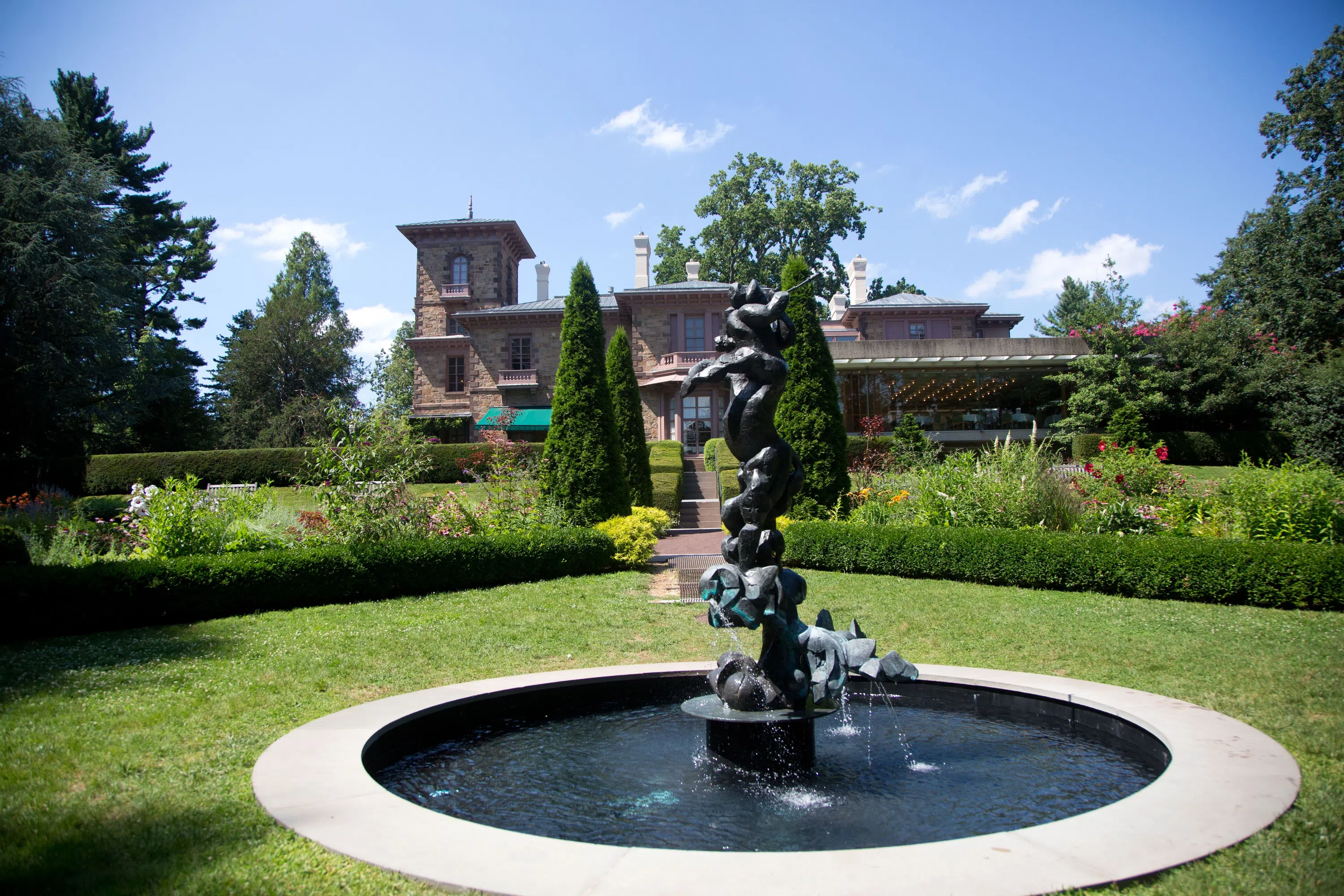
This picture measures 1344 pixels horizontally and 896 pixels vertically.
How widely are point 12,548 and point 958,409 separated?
31.0 m

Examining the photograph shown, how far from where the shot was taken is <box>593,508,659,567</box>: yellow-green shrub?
14.7 meters

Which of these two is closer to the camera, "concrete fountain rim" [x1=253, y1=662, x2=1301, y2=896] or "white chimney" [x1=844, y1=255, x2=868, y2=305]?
"concrete fountain rim" [x1=253, y1=662, x2=1301, y2=896]

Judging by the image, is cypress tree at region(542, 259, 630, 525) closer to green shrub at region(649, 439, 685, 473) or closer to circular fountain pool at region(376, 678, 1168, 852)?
green shrub at region(649, 439, 685, 473)

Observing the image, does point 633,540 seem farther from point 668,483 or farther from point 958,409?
point 958,409

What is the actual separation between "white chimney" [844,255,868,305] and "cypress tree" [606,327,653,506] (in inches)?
987

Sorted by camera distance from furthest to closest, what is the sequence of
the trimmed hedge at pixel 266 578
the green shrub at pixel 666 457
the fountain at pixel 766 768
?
the green shrub at pixel 666 457 < the trimmed hedge at pixel 266 578 < the fountain at pixel 766 768

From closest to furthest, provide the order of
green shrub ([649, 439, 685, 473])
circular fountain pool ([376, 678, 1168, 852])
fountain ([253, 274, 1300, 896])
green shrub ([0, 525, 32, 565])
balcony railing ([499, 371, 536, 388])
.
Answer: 1. fountain ([253, 274, 1300, 896])
2. circular fountain pool ([376, 678, 1168, 852])
3. green shrub ([0, 525, 32, 565])
4. green shrub ([649, 439, 685, 473])
5. balcony railing ([499, 371, 536, 388])

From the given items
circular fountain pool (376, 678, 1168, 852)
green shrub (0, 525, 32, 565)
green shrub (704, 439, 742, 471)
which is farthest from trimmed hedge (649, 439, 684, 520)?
circular fountain pool (376, 678, 1168, 852)

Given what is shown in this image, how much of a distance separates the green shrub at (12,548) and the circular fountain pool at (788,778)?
809 centimetres

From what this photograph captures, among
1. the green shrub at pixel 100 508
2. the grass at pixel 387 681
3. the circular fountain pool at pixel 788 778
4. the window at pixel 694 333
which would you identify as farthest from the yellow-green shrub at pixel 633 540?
the window at pixel 694 333

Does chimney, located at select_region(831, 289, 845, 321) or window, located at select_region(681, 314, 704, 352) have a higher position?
chimney, located at select_region(831, 289, 845, 321)

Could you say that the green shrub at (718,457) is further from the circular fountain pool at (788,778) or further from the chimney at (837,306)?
the circular fountain pool at (788,778)

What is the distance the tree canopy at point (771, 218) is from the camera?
44.1 metres

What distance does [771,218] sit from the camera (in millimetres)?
44031
